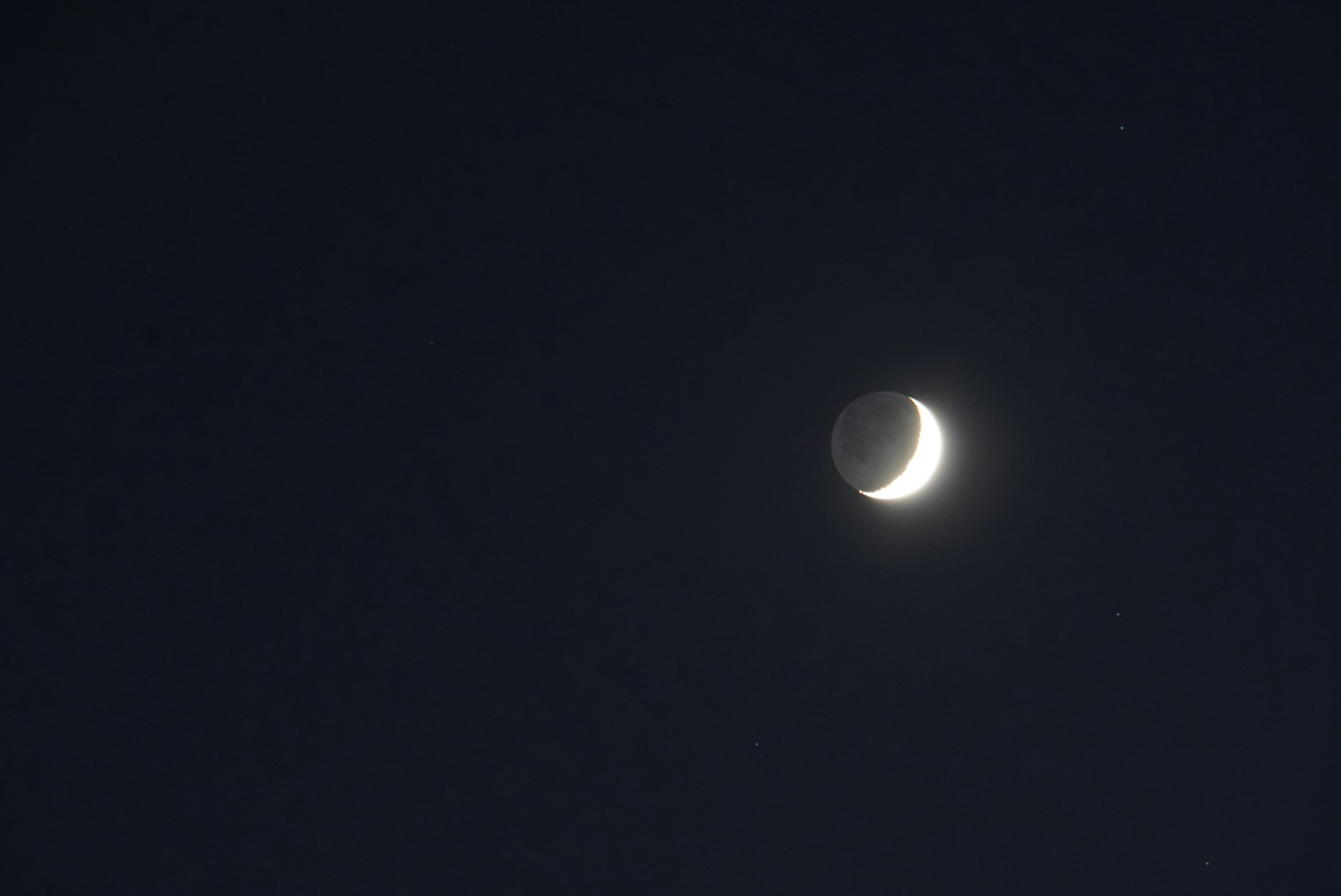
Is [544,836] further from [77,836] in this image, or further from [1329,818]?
[1329,818]

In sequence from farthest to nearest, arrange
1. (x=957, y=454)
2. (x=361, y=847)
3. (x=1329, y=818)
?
1. (x=361, y=847)
2. (x=957, y=454)
3. (x=1329, y=818)

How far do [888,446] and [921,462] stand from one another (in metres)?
0.18

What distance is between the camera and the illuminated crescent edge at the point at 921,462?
383 cm

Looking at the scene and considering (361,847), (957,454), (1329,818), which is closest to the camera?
(1329,818)

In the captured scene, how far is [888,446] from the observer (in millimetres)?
3828

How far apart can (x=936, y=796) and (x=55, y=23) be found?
19.6 feet

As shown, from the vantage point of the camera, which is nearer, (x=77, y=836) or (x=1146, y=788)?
(x=1146, y=788)

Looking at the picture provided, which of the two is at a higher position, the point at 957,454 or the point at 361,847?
the point at 957,454

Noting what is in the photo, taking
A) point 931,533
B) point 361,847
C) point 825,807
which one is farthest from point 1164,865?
point 361,847

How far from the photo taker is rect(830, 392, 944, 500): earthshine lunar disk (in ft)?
12.5

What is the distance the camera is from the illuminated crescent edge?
3.83 metres

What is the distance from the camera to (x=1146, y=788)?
383 cm

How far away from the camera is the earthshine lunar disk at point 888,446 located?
3824 millimetres

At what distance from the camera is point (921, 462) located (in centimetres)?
385
